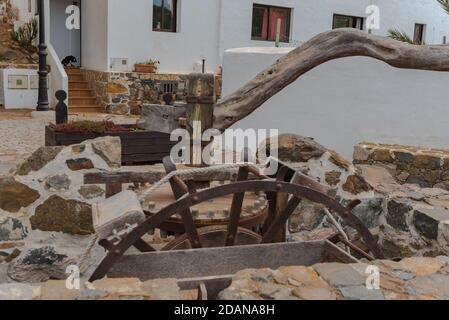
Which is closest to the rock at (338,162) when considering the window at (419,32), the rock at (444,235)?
the rock at (444,235)

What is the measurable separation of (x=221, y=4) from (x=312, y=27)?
3105mm

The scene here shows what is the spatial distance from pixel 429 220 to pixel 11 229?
3.55m

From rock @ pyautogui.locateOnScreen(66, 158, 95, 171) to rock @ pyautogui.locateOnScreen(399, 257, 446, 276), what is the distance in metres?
2.81

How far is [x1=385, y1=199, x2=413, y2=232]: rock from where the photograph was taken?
16.0ft

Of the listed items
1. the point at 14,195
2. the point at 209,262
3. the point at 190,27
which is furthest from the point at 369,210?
the point at 190,27

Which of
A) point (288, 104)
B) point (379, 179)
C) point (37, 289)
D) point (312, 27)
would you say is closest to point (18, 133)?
point (288, 104)

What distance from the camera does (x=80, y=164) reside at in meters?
4.64

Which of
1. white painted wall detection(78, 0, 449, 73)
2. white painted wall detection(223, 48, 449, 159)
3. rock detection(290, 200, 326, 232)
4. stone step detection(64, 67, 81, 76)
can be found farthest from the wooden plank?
stone step detection(64, 67, 81, 76)

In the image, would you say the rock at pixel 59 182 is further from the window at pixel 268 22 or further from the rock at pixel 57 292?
the window at pixel 268 22

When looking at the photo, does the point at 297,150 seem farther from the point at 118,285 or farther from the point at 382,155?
the point at 118,285

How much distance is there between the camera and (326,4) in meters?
16.0

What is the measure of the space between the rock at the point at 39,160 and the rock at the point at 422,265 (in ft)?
10.1

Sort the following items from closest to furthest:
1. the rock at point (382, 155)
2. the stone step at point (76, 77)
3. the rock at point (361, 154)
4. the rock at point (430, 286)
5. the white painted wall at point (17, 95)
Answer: the rock at point (430, 286) → the rock at point (382, 155) → the rock at point (361, 154) → the white painted wall at point (17, 95) → the stone step at point (76, 77)

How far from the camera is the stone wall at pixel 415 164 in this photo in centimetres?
584
